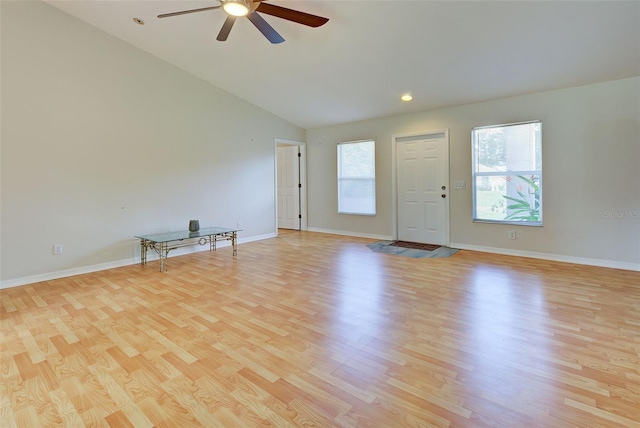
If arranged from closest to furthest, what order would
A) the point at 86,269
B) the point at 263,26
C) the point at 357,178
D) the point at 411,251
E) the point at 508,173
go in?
the point at 263,26 → the point at 86,269 → the point at 508,173 → the point at 411,251 → the point at 357,178

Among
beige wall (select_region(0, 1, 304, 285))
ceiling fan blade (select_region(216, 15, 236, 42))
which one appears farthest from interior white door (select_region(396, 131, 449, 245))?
ceiling fan blade (select_region(216, 15, 236, 42))

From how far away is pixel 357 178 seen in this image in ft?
21.2

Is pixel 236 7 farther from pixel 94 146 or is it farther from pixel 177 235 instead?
pixel 177 235

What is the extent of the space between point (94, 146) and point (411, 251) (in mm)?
4749

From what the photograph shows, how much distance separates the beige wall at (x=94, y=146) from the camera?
3.48 m

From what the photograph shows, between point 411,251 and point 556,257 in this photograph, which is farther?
point 411,251

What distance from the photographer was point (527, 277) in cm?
358

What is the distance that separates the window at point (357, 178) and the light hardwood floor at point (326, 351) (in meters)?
2.86

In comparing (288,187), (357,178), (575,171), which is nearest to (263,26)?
(357,178)

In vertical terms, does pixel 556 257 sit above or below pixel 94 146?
below

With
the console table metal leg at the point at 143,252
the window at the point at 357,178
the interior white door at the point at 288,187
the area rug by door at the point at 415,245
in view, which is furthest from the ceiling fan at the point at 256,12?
the interior white door at the point at 288,187

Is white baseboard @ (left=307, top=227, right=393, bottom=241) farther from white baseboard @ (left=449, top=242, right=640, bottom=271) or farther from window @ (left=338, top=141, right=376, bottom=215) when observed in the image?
white baseboard @ (left=449, top=242, right=640, bottom=271)

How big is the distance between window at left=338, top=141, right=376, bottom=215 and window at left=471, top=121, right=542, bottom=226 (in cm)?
193

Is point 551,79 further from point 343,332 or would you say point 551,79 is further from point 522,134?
point 343,332
